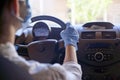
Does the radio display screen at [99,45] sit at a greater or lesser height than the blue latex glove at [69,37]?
lesser

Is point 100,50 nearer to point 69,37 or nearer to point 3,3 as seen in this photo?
point 69,37

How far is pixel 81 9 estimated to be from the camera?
2717 millimetres

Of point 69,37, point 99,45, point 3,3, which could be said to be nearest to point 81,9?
point 99,45

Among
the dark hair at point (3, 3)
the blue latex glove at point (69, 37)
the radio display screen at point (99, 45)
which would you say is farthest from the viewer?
→ the radio display screen at point (99, 45)

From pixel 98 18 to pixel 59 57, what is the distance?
0.64m

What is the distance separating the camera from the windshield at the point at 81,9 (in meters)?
2.72

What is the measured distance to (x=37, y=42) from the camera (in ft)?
7.59

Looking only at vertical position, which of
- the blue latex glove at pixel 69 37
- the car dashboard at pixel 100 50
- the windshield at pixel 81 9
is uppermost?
the windshield at pixel 81 9

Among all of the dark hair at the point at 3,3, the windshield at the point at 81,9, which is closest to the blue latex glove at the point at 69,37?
the windshield at the point at 81,9

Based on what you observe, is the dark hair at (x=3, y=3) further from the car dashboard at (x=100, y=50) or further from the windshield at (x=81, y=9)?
the windshield at (x=81, y=9)

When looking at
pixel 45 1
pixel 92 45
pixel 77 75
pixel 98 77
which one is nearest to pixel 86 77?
pixel 98 77

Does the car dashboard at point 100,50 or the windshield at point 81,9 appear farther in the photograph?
the windshield at point 81,9

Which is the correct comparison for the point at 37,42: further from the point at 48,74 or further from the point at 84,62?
the point at 48,74

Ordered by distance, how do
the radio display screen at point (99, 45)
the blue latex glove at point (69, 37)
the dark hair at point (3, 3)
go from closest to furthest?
the dark hair at point (3, 3)
the blue latex glove at point (69, 37)
the radio display screen at point (99, 45)
